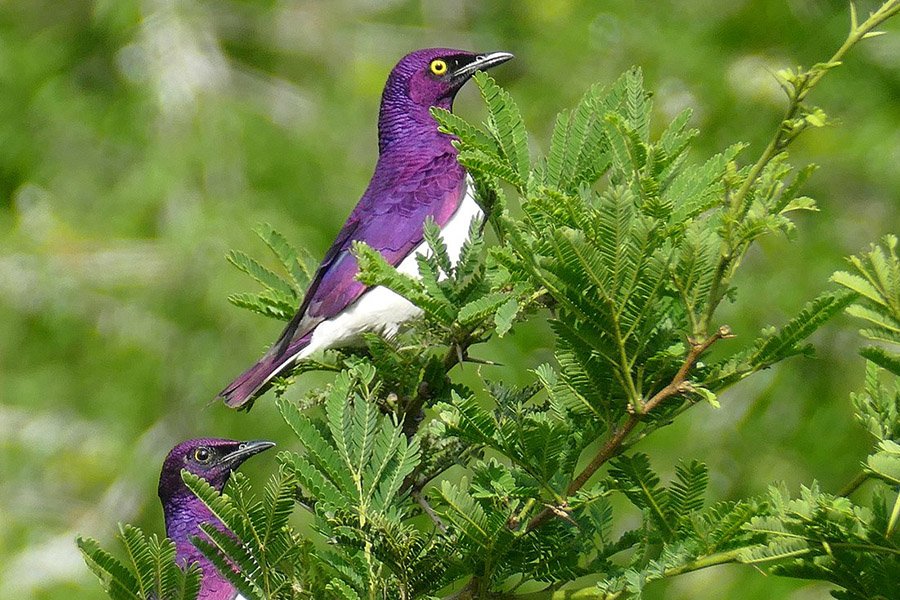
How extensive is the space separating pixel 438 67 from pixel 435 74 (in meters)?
0.03

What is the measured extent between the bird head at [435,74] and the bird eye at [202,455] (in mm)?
1462

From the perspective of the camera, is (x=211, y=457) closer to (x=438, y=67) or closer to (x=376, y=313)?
(x=376, y=313)

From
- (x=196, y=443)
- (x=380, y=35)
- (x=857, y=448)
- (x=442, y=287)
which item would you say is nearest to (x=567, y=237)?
A: (x=442, y=287)

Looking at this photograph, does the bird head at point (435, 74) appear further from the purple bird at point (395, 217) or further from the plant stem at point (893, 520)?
the plant stem at point (893, 520)

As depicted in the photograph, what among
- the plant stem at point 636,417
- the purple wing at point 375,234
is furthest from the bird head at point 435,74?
the plant stem at point 636,417

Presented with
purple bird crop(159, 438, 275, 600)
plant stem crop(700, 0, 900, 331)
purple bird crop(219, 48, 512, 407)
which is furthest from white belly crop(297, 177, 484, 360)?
plant stem crop(700, 0, 900, 331)

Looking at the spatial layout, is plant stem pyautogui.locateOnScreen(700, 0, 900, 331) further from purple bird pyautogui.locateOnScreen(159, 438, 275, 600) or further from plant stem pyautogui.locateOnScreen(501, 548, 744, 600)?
purple bird pyautogui.locateOnScreen(159, 438, 275, 600)

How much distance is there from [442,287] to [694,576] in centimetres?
601

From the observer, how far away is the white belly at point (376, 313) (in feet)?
12.2

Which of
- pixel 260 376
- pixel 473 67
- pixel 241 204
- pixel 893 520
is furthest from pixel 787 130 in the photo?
pixel 241 204

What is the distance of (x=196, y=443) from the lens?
166 inches

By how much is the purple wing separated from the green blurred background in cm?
405

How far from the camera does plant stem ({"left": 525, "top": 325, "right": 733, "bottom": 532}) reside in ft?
7.45

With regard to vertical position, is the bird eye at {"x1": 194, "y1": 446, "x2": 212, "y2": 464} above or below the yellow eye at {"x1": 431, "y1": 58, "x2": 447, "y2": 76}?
below
